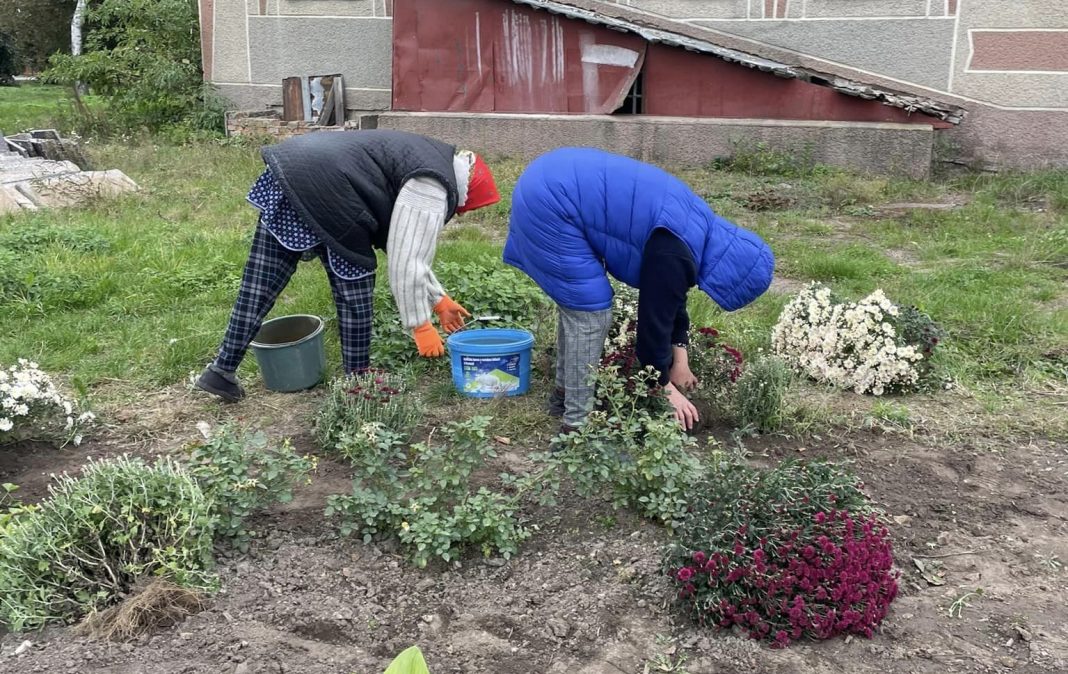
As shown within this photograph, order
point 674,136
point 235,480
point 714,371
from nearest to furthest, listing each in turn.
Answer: point 235,480
point 714,371
point 674,136

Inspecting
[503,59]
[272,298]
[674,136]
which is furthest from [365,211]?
[503,59]

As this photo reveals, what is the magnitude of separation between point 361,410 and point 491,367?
75 centimetres

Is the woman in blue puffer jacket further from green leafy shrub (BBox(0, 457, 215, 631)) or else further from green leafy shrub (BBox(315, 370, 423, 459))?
green leafy shrub (BBox(0, 457, 215, 631))

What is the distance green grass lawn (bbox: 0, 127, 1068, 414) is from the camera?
4816 millimetres

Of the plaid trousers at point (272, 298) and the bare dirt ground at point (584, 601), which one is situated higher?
the plaid trousers at point (272, 298)

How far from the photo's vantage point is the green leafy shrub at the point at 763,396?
3754 mm

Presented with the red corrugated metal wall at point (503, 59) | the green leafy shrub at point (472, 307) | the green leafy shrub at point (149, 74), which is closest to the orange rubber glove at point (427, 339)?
the green leafy shrub at point (472, 307)

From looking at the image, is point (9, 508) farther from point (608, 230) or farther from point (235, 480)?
point (608, 230)

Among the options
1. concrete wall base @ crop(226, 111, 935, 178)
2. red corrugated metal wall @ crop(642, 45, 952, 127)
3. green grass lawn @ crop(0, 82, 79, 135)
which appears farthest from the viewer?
green grass lawn @ crop(0, 82, 79, 135)

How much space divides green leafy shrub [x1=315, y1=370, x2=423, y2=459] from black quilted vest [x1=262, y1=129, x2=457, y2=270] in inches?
22.4

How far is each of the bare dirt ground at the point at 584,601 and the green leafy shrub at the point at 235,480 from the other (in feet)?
0.33

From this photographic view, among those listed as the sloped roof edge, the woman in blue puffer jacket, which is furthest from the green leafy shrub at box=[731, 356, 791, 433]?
the sloped roof edge

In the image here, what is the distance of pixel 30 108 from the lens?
19.2 metres

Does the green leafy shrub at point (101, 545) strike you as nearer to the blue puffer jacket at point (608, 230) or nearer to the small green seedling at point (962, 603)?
the blue puffer jacket at point (608, 230)
